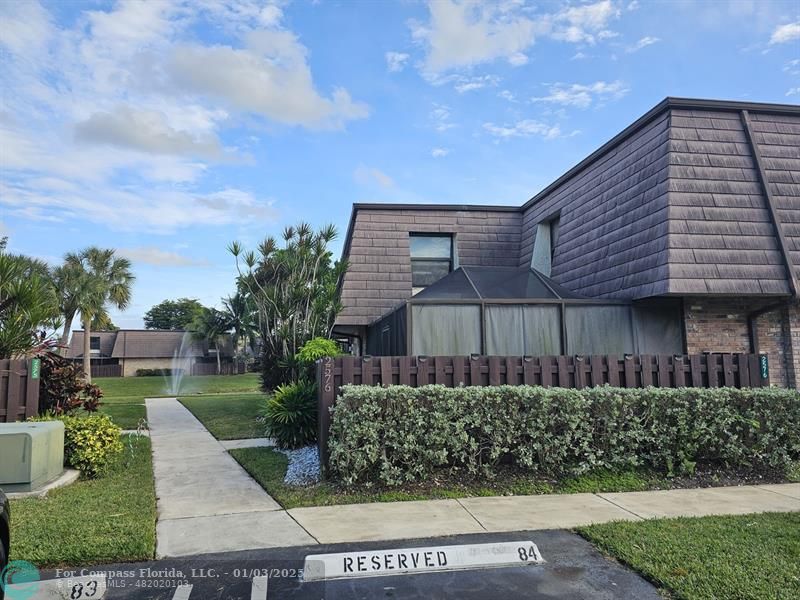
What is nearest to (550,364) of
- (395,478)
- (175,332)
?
(395,478)

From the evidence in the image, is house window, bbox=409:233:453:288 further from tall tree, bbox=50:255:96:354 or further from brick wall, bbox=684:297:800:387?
tall tree, bbox=50:255:96:354

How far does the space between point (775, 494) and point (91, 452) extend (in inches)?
327

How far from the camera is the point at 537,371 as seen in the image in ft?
25.3

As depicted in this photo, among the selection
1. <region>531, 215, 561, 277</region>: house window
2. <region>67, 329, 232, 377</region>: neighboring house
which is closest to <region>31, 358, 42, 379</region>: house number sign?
<region>531, 215, 561, 277</region>: house window

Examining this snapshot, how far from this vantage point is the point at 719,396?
7.16 m

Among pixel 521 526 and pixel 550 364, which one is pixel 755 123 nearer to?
pixel 550 364

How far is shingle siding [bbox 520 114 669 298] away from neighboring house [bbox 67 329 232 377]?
44542 millimetres

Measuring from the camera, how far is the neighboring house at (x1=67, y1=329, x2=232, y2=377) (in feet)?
165

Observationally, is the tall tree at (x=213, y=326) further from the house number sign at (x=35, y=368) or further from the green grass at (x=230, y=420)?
the house number sign at (x=35, y=368)

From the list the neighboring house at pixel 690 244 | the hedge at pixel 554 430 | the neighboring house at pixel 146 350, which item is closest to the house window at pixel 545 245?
the neighboring house at pixel 690 244

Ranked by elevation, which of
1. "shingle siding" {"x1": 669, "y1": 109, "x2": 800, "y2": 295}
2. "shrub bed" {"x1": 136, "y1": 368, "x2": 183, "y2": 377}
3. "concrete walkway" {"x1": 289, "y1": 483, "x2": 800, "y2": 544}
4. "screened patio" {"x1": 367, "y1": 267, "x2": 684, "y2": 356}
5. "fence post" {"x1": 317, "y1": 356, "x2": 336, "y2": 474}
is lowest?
"concrete walkway" {"x1": 289, "y1": 483, "x2": 800, "y2": 544}

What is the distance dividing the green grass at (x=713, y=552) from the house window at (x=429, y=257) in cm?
1078

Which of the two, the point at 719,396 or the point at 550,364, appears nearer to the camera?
the point at 719,396

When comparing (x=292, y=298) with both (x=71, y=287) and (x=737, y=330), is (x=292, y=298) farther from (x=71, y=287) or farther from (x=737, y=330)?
(x=71, y=287)
